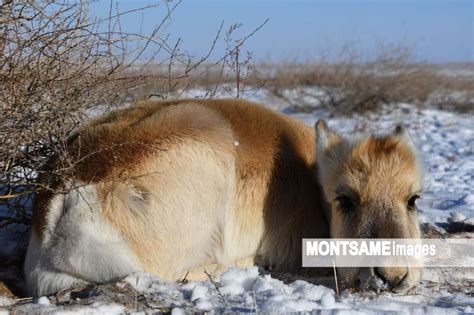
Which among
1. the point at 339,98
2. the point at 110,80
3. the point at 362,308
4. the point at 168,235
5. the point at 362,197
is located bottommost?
the point at 362,308

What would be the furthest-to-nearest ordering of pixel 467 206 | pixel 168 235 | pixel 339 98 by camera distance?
pixel 339 98
pixel 467 206
pixel 168 235

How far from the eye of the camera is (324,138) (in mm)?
5531

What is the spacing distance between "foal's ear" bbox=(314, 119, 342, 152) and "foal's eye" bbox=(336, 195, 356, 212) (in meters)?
0.49

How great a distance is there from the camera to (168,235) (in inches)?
190

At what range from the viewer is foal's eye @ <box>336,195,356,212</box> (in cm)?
511

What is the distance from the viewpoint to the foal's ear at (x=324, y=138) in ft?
18.1

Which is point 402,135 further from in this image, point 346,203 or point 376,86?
point 376,86

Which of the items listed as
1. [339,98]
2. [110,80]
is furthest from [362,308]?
[339,98]

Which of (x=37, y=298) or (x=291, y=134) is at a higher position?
(x=291, y=134)

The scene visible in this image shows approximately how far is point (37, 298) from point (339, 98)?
16.0m

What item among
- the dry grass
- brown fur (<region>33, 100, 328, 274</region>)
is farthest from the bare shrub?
the dry grass

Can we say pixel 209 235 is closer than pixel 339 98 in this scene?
Yes

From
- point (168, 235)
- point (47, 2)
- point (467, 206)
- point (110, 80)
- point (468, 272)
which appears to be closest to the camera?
point (168, 235)

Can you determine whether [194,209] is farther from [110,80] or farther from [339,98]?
[339,98]
